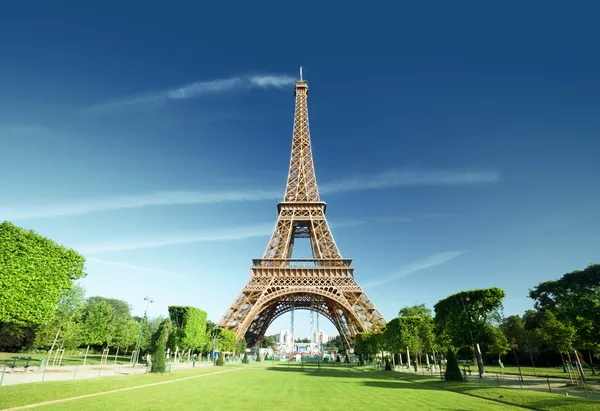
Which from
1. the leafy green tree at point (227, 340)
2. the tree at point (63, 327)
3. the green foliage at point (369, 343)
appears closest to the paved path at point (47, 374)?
the tree at point (63, 327)

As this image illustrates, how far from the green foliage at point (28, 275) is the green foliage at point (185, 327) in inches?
781

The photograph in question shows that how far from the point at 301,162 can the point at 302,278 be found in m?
22.7

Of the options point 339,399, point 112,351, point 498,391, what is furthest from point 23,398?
point 112,351

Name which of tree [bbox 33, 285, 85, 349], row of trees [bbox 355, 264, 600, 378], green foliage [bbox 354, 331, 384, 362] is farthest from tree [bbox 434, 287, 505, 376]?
tree [bbox 33, 285, 85, 349]

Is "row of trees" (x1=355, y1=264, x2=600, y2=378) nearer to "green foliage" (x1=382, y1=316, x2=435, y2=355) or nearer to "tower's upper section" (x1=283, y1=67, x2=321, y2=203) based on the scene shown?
"green foliage" (x1=382, y1=316, x2=435, y2=355)

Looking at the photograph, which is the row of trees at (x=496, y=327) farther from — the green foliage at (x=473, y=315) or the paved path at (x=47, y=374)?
the paved path at (x=47, y=374)

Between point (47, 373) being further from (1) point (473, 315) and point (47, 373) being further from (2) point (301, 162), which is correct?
(2) point (301, 162)

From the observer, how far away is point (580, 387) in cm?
1994

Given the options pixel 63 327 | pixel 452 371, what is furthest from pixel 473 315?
pixel 63 327

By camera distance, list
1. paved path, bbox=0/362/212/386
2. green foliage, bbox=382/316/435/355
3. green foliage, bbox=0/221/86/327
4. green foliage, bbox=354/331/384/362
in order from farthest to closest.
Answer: green foliage, bbox=354/331/384/362 → green foliage, bbox=382/316/435/355 → green foliage, bbox=0/221/86/327 → paved path, bbox=0/362/212/386

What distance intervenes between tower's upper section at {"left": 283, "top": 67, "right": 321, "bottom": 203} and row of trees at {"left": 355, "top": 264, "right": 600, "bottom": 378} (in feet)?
81.6

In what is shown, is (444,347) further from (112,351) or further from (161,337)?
(112,351)

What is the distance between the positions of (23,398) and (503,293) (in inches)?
1231

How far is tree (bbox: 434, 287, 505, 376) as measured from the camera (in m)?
25.5
